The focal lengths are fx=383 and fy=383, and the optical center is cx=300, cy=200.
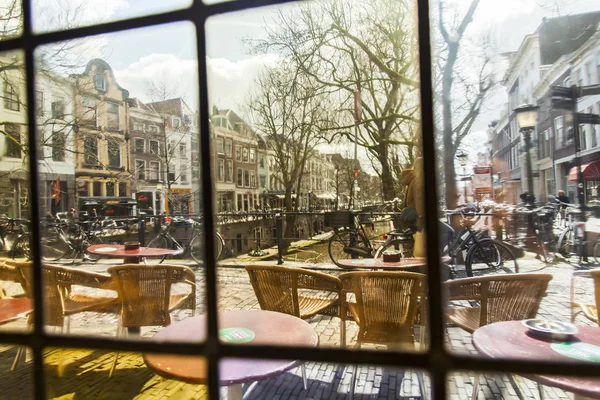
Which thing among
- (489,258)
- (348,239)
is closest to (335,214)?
(348,239)

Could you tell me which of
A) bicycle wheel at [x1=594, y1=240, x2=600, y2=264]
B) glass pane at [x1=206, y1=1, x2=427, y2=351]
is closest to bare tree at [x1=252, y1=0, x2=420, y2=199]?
glass pane at [x1=206, y1=1, x2=427, y2=351]

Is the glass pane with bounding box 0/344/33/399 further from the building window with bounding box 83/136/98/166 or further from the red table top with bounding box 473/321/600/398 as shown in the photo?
the building window with bounding box 83/136/98/166

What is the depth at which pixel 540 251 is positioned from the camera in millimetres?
5391

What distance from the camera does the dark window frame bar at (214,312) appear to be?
0.38 meters

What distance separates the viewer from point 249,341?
0.88 m

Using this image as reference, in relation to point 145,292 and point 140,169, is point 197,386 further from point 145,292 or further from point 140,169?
point 140,169

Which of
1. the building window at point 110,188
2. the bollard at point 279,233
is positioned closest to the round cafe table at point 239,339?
the bollard at point 279,233

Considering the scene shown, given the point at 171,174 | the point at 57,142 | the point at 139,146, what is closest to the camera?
the point at 57,142

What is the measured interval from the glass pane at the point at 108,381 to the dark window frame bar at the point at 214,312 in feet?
5.23

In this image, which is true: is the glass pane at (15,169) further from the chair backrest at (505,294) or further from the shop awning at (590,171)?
the shop awning at (590,171)

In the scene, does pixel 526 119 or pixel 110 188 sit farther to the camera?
pixel 110 188

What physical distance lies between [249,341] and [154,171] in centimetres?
1032

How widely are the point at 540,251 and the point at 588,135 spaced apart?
2.09 meters

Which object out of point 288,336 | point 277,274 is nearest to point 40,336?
point 288,336
